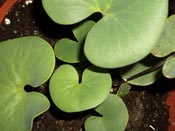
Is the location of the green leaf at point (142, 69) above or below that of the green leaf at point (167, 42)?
below

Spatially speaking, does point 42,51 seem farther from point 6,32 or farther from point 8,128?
point 6,32

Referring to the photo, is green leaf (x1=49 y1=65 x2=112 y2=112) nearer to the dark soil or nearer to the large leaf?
the large leaf

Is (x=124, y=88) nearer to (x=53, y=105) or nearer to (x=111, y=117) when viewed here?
(x=111, y=117)

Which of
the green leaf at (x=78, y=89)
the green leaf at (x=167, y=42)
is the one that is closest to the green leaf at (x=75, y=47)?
the green leaf at (x=78, y=89)

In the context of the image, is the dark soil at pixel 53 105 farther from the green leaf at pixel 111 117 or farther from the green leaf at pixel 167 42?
the green leaf at pixel 167 42

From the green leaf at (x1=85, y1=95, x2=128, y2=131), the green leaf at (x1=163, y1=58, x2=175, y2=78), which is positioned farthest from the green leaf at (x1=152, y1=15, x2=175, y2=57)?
the green leaf at (x1=85, y1=95, x2=128, y2=131)

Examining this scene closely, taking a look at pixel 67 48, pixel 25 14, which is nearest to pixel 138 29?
pixel 67 48
